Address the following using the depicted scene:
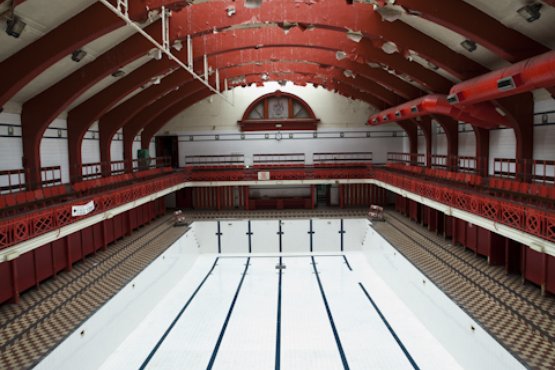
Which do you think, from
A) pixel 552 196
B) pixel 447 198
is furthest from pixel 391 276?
pixel 552 196

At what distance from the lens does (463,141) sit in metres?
19.9

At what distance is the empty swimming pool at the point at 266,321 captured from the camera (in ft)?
34.2

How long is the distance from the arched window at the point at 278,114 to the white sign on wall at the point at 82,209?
16466mm

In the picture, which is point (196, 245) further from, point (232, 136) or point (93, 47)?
point (93, 47)

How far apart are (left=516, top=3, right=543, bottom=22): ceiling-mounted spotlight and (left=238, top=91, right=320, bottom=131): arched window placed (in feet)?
64.5

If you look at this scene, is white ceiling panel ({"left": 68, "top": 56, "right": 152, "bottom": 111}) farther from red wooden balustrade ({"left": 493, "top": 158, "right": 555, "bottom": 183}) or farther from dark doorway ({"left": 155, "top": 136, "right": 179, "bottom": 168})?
red wooden balustrade ({"left": 493, "top": 158, "right": 555, "bottom": 183})

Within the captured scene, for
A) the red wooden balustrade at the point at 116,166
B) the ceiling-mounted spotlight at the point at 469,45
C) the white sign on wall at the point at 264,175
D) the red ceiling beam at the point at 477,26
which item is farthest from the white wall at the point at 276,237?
the red ceiling beam at the point at 477,26

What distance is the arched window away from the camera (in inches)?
1140

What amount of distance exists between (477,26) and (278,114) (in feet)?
63.8

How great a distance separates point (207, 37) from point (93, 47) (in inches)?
152

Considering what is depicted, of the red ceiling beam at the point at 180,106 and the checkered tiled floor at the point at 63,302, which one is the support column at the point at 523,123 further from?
the checkered tiled floor at the point at 63,302

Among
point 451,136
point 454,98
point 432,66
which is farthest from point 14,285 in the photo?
point 451,136

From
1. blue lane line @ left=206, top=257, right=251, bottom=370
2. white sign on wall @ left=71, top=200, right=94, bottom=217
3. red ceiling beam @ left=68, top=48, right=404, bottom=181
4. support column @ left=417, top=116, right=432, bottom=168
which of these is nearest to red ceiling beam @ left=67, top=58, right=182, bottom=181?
red ceiling beam @ left=68, top=48, right=404, bottom=181

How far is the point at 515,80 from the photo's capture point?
941cm
